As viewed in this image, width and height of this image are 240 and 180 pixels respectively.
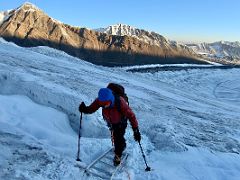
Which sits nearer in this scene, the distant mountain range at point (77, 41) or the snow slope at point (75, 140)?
the snow slope at point (75, 140)

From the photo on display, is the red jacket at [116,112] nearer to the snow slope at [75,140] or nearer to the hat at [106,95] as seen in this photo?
the hat at [106,95]

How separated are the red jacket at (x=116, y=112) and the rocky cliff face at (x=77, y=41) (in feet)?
327

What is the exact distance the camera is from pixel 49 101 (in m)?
13.6

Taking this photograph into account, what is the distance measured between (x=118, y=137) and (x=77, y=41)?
113774 mm

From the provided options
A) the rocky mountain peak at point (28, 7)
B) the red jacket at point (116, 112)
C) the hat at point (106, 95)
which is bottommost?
the red jacket at point (116, 112)

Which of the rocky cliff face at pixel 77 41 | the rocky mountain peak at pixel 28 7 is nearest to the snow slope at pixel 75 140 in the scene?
the rocky cliff face at pixel 77 41

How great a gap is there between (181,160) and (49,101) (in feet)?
16.0

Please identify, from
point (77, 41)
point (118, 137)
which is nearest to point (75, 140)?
point (118, 137)

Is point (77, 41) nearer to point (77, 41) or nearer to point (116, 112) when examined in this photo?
point (77, 41)

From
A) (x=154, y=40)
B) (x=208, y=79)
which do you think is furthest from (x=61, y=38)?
(x=154, y=40)

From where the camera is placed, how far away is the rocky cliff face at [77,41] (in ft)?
371

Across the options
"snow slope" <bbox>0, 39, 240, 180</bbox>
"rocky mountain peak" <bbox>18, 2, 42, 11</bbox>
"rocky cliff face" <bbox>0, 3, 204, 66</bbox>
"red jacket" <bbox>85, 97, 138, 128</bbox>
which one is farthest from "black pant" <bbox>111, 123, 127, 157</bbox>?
"rocky mountain peak" <bbox>18, 2, 42, 11</bbox>

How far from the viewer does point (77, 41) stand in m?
122

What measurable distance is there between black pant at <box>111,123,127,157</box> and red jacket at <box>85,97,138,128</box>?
0.18 meters
